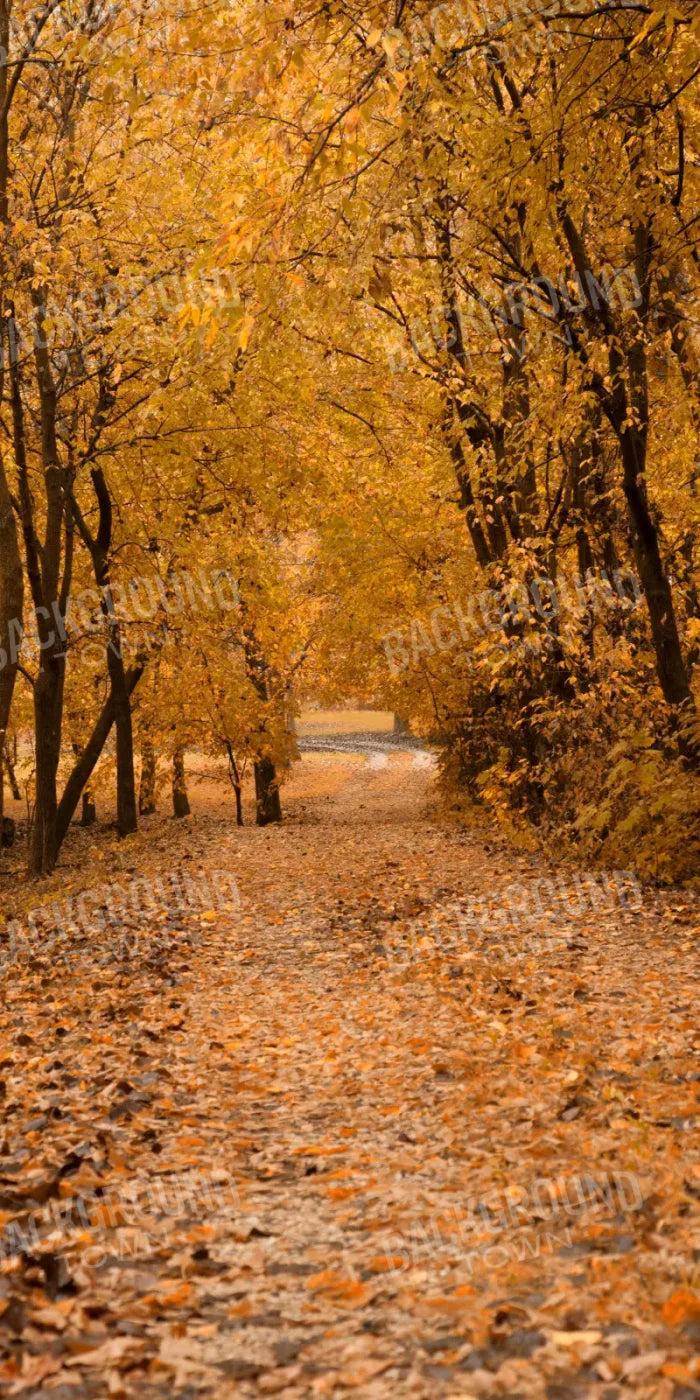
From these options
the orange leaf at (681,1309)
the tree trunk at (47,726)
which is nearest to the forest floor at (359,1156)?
the orange leaf at (681,1309)

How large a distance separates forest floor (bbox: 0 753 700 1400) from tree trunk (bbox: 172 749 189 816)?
12.1 meters

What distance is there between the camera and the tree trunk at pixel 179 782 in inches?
872

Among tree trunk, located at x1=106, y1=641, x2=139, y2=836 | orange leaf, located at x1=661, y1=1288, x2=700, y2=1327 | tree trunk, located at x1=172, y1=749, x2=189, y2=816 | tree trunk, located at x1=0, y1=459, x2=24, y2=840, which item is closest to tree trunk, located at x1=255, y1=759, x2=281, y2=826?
tree trunk, located at x1=172, y1=749, x2=189, y2=816

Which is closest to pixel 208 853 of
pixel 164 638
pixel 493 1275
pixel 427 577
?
pixel 164 638

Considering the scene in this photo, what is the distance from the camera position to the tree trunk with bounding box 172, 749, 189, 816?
22.2 m

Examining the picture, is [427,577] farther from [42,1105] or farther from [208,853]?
[42,1105]

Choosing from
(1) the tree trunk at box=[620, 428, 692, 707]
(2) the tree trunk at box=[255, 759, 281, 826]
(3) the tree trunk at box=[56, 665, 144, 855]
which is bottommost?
(2) the tree trunk at box=[255, 759, 281, 826]

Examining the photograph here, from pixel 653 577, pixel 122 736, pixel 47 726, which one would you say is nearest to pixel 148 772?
pixel 122 736

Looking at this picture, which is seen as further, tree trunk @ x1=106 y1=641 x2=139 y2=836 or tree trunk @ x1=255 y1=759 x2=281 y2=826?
tree trunk @ x1=255 y1=759 x2=281 y2=826

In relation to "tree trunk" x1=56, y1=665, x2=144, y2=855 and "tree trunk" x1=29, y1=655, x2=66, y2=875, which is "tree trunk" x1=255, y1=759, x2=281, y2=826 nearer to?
"tree trunk" x1=56, y1=665, x2=144, y2=855

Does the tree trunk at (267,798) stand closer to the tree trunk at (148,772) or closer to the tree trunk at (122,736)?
the tree trunk at (148,772)

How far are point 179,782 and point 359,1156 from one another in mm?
20027

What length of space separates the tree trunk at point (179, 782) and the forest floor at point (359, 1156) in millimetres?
12083

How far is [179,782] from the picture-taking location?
965 inches
